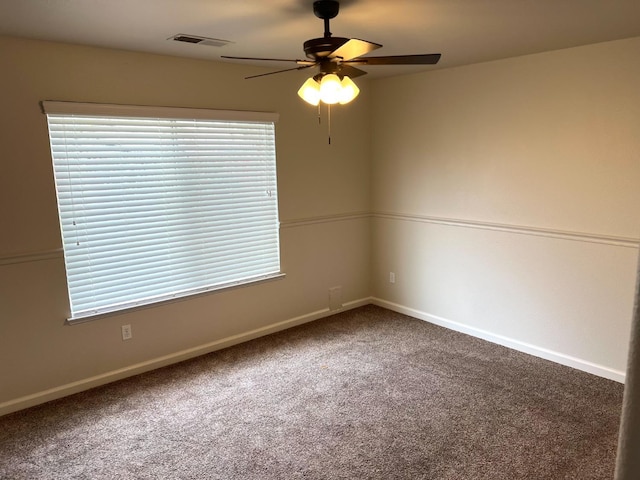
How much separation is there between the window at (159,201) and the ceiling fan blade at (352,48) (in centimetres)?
172

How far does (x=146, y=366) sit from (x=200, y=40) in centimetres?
243

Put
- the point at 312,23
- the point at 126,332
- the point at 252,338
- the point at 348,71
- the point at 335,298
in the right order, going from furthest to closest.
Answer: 1. the point at 335,298
2. the point at 252,338
3. the point at 126,332
4. the point at 312,23
5. the point at 348,71

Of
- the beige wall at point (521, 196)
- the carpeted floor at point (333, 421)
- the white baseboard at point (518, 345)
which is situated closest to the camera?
the carpeted floor at point (333, 421)

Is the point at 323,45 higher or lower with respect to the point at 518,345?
higher

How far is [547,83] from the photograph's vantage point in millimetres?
3412

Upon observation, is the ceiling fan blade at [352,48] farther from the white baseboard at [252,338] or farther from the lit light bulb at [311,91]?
the white baseboard at [252,338]

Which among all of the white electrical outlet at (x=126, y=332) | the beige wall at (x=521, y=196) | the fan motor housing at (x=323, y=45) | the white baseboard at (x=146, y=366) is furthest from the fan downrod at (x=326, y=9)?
the white baseboard at (x=146, y=366)

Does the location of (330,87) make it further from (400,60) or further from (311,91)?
(400,60)

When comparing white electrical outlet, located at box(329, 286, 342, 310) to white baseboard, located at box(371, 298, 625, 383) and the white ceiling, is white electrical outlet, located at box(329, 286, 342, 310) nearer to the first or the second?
white baseboard, located at box(371, 298, 625, 383)

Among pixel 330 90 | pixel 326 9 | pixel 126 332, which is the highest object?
pixel 326 9

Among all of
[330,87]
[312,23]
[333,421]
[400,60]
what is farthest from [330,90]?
[333,421]

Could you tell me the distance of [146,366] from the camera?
3.54 metres

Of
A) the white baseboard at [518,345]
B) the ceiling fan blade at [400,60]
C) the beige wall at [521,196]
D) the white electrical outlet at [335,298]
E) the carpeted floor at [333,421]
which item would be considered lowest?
the carpeted floor at [333,421]

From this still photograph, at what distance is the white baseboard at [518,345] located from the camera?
3346 millimetres
